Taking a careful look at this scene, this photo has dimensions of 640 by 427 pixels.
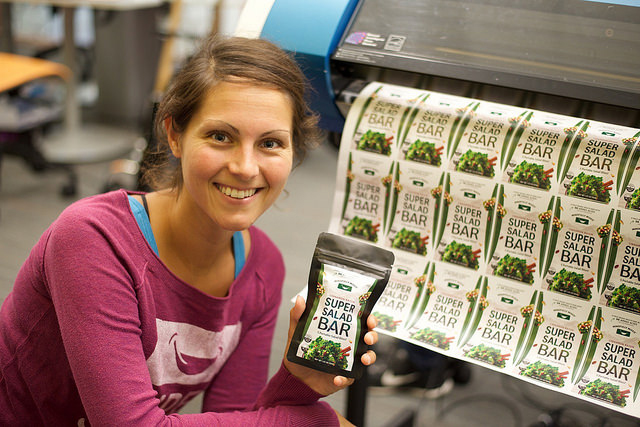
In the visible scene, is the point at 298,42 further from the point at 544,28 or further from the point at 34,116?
the point at 34,116

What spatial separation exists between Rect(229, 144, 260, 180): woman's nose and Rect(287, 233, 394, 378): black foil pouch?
0.15 m

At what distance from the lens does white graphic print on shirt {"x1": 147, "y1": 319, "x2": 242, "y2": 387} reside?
119cm

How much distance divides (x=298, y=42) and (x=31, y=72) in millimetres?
2166

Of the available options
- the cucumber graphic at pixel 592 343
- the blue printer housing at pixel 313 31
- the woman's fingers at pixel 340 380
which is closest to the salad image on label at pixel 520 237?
the cucumber graphic at pixel 592 343

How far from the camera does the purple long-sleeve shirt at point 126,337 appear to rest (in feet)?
3.34

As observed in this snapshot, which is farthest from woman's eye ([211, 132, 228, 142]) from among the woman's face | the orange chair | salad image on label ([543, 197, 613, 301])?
the orange chair

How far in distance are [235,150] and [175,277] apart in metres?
0.26

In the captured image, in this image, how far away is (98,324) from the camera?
3.33 ft

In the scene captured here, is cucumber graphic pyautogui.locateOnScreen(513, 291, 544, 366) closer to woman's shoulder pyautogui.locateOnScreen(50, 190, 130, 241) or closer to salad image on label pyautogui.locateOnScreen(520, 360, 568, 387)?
salad image on label pyautogui.locateOnScreen(520, 360, 568, 387)

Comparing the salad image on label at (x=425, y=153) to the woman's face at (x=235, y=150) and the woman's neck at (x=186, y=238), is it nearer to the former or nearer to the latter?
the woman's face at (x=235, y=150)

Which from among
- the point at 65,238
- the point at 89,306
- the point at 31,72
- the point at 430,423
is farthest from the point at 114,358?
the point at 31,72

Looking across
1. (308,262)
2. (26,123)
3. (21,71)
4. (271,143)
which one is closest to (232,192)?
(271,143)

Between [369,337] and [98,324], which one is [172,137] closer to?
[98,324]

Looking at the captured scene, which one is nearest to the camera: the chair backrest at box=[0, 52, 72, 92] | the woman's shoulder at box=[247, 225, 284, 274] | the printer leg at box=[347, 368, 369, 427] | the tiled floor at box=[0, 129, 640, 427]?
the woman's shoulder at box=[247, 225, 284, 274]
